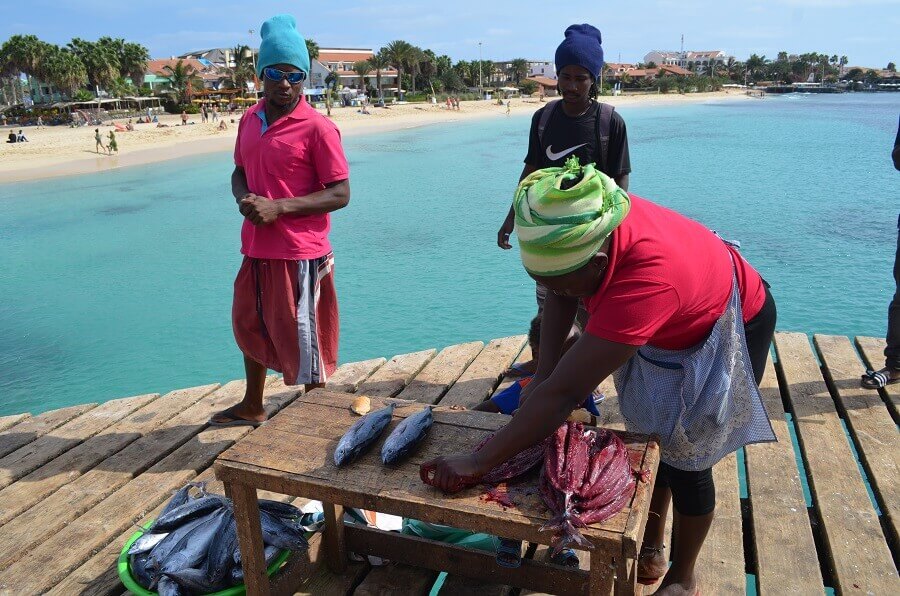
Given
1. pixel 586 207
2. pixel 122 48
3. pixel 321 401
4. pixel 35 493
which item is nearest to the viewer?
pixel 586 207

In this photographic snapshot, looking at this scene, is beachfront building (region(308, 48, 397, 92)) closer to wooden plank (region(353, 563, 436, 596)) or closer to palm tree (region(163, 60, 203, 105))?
palm tree (region(163, 60, 203, 105))

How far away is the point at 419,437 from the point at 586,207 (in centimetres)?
104

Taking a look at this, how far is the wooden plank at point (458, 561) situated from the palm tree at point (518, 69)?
369ft

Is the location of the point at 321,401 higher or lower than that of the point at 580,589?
higher

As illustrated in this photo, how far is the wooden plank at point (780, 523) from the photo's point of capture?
107 inches

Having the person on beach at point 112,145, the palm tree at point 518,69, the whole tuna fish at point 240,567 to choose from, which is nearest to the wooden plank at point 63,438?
the whole tuna fish at point 240,567

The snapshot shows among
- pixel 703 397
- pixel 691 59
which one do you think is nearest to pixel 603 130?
pixel 703 397

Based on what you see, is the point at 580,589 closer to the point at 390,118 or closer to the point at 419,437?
the point at 419,437

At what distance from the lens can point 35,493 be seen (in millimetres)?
3568

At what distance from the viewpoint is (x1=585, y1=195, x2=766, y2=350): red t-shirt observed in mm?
1873

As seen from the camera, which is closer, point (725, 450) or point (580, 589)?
point (725, 450)

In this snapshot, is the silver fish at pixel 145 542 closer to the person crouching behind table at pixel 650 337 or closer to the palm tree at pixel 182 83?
the person crouching behind table at pixel 650 337

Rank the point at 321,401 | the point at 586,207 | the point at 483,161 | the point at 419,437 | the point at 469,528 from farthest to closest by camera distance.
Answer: the point at 483,161 < the point at 321,401 < the point at 419,437 < the point at 469,528 < the point at 586,207

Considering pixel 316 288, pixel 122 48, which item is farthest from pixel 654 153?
pixel 122 48
